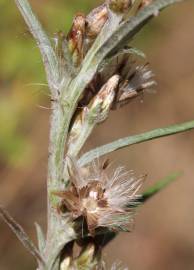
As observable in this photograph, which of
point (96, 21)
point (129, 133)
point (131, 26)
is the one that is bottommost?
point (129, 133)

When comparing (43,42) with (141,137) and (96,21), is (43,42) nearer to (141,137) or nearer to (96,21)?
(96,21)

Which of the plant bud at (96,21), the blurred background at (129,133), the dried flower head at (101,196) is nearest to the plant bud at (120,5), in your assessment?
the plant bud at (96,21)

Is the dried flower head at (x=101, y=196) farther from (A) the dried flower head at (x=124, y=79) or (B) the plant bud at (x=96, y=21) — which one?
(B) the plant bud at (x=96, y=21)

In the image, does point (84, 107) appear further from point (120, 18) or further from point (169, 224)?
point (169, 224)

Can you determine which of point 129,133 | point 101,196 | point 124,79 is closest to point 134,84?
point 124,79

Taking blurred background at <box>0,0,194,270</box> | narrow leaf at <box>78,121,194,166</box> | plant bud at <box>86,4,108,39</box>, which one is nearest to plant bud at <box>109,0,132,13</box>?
plant bud at <box>86,4,108,39</box>
